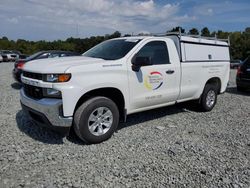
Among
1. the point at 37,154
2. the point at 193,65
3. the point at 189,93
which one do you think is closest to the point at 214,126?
the point at 189,93

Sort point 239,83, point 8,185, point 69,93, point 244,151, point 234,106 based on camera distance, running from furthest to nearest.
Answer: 1. point 239,83
2. point 234,106
3. point 244,151
4. point 69,93
5. point 8,185

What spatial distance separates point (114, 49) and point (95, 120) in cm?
162

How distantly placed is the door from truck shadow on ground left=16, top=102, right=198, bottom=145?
807 millimetres

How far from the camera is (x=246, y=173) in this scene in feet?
11.3

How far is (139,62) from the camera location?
4.43 m

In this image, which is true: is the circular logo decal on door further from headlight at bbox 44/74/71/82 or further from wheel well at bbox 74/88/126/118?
headlight at bbox 44/74/71/82

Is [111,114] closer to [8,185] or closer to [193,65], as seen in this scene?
[8,185]

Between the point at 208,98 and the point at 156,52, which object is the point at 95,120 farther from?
the point at 208,98

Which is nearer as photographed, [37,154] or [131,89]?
[37,154]

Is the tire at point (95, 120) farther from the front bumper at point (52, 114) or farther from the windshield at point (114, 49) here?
the windshield at point (114, 49)

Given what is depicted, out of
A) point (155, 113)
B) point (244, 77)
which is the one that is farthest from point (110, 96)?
point (244, 77)

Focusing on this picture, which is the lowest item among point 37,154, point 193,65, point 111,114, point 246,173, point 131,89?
point 246,173

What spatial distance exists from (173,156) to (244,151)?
1315mm

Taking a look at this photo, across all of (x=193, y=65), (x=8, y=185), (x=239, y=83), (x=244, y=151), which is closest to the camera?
(x=8, y=185)
